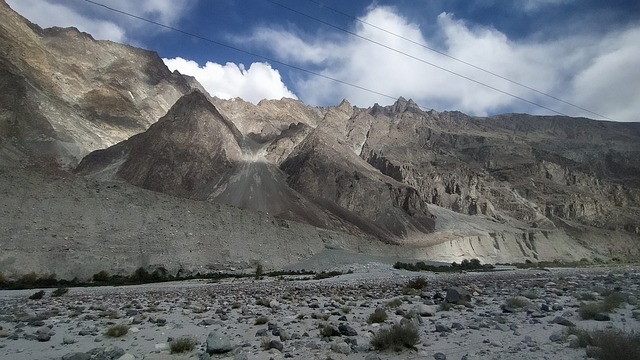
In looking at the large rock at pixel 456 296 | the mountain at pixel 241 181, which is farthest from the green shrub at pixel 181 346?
the mountain at pixel 241 181

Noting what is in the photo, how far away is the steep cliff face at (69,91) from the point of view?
92000mm

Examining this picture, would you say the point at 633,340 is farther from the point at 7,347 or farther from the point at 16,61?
the point at 16,61

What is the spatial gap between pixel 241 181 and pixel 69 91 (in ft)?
204

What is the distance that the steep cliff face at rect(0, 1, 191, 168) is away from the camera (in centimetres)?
9200

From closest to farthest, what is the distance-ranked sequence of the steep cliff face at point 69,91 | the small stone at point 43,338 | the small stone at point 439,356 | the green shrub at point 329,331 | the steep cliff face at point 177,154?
1. the small stone at point 439,356
2. the green shrub at point 329,331
3. the small stone at point 43,338
4. the steep cliff face at point 69,91
5. the steep cliff face at point 177,154

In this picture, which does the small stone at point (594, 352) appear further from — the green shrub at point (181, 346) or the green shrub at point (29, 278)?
the green shrub at point (29, 278)

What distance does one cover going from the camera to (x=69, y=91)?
122 metres

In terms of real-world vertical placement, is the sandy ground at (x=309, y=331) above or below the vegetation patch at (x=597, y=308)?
below

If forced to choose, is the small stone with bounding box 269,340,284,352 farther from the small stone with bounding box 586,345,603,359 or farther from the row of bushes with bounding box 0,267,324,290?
the row of bushes with bounding box 0,267,324,290

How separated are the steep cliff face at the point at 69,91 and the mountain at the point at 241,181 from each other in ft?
1.70

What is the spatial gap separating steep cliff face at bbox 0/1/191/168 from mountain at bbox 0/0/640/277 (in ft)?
1.70

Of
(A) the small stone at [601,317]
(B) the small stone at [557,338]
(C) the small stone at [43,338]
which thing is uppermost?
(A) the small stone at [601,317]

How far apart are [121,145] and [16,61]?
33942 millimetres

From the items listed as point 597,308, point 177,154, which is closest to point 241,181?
point 177,154
